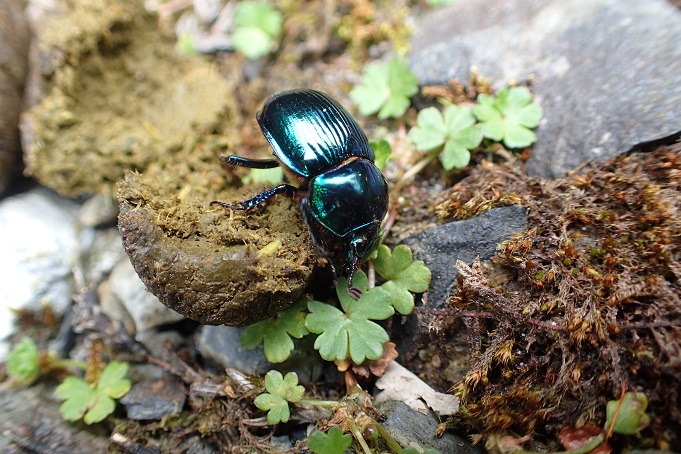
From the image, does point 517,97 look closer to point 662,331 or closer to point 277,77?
point 662,331

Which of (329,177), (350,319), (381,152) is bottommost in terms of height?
(350,319)

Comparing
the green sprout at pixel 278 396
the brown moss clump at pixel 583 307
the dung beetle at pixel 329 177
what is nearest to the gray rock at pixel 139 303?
the green sprout at pixel 278 396

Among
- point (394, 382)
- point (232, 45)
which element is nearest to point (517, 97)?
point (394, 382)

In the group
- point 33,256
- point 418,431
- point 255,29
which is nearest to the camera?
point 418,431

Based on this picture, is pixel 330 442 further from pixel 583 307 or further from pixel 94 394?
pixel 94 394

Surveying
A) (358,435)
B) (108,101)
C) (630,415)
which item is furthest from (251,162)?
(630,415)

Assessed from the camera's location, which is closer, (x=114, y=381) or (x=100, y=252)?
(x=114, y=381)

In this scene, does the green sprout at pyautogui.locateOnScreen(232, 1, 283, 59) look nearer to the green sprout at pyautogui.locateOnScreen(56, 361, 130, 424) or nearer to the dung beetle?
the dung beetle

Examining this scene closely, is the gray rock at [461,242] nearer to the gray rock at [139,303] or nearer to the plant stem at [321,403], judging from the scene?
the plant stem at [321,403]
